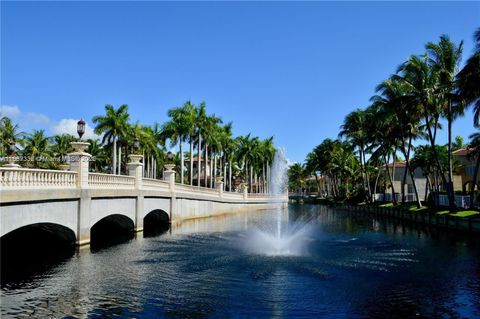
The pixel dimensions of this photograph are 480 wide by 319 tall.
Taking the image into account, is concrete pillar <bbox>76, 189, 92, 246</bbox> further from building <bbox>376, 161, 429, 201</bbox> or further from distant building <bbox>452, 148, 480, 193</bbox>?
distant building <bbox>452, 148, 480, 193</bbox>

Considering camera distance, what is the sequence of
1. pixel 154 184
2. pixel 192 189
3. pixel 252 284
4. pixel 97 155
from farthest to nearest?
pixel 97 155
pixel 192 189
pixel 154 184
pixel 252 284

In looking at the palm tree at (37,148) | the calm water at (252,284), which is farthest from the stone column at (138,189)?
the palm tree at (37,148)

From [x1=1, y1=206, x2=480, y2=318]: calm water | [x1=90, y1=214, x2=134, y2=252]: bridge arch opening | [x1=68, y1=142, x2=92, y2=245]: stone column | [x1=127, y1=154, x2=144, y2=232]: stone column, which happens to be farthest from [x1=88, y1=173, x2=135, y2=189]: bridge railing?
[x1=1, y1=206, x2=480, y2=318]: calm water

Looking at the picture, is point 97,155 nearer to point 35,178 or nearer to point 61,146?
point 61,146

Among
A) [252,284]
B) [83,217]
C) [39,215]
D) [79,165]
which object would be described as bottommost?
[252,284]

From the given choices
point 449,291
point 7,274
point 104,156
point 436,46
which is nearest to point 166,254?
point 7,274

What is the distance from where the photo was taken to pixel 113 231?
101 feet

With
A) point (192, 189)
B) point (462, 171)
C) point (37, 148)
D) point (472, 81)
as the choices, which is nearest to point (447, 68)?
point (472, 81)

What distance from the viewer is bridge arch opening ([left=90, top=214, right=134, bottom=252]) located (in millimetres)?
26281

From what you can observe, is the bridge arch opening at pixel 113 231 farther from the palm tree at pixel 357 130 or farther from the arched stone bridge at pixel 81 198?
the palm tree at pixel 357 130

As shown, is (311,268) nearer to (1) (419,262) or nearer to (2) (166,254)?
→ (1) (419,262)

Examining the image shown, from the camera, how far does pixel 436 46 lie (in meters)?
37.8

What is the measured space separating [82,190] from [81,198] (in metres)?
0.43

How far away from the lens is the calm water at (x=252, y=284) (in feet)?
38.7
